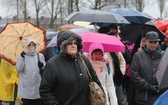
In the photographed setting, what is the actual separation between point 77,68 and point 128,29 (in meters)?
4.27

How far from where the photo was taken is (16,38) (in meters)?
6.02

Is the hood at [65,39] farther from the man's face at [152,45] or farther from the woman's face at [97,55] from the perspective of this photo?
the man's face at [152,45]

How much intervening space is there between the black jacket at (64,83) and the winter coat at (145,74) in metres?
1.57

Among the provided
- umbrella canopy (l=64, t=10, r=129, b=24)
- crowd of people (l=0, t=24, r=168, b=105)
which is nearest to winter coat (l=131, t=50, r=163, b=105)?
crowd of people (l=0, t=24, r=168, b=105)

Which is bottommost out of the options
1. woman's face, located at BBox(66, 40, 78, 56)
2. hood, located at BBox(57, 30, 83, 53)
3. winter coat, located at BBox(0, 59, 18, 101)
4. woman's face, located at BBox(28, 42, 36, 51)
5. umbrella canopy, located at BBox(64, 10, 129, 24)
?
winter coat, located at BBox(0, 59, 18, 101)

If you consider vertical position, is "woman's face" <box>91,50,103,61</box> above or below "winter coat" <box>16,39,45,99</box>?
above

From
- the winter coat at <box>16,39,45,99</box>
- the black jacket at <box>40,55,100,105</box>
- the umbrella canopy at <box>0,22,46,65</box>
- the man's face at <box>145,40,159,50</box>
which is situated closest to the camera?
the black jacket at <box>40,55,100,105</box>

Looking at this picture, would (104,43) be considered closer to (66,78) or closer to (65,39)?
(65,39)

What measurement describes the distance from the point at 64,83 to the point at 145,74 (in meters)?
1.85

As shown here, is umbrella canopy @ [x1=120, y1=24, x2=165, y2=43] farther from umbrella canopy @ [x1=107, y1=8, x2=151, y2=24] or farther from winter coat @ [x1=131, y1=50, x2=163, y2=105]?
winter coat @ [x1=131, y1=50, x2=163, y2=105]

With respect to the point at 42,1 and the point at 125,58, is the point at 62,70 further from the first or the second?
the point at 42,1

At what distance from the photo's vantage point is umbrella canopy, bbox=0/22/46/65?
584 cm

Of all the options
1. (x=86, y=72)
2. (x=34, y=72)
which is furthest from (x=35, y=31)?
(x=86, y=72)

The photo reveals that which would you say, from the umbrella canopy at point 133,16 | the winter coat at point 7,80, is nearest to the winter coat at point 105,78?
the winter coat at point 7,80
